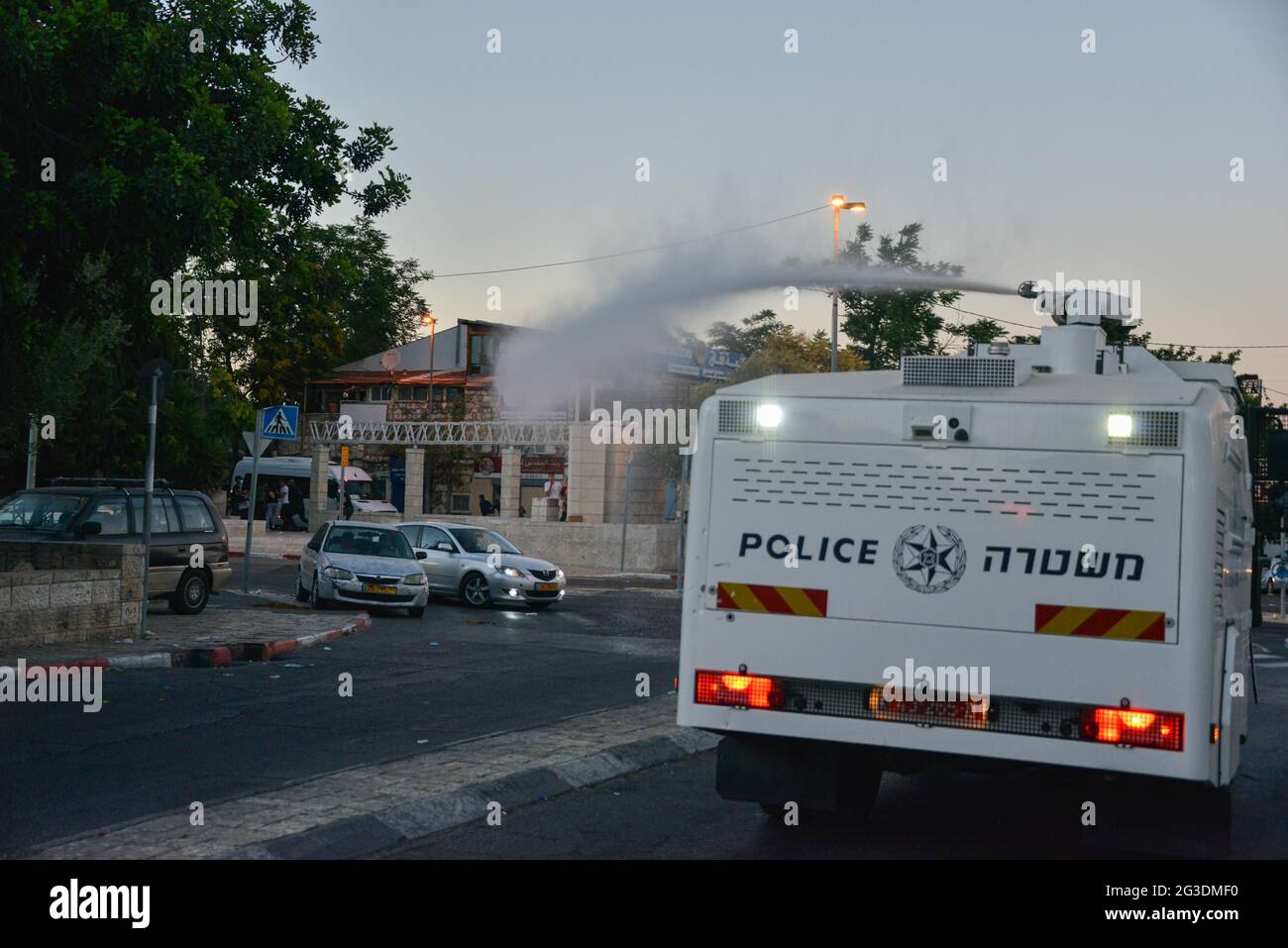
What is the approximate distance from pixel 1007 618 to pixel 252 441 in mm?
18897

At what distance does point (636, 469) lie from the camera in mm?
47969

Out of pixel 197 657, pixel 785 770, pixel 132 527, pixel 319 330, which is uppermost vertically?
pixel 319 330

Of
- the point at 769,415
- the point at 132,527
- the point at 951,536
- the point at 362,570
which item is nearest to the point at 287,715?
the point at 769,415

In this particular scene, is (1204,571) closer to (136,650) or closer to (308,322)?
(136,650)

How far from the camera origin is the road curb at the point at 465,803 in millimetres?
6809

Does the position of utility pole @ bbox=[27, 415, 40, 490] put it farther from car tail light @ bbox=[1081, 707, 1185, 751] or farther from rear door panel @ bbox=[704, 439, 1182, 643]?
car tail light @ bbox=[1081, 707, 1185, 751]

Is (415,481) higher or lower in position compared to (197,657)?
higher

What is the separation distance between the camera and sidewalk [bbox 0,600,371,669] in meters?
14.5

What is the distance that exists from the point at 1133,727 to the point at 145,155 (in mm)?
10397

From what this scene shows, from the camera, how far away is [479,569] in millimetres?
25297

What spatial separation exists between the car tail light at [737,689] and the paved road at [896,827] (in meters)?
0.80

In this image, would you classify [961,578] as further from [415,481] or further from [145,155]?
[415,481]

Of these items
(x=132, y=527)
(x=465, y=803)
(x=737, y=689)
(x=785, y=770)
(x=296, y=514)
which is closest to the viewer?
(x=737, y=689)

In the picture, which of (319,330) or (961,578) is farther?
(319,330)
